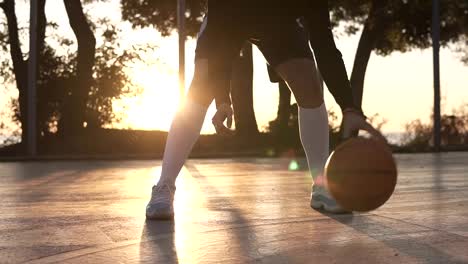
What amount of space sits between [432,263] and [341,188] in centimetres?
79

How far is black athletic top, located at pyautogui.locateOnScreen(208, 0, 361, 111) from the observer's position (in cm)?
461

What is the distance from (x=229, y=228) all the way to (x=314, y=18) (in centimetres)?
134

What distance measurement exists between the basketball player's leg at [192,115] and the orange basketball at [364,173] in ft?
3.67

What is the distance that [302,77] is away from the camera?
15.9 feet

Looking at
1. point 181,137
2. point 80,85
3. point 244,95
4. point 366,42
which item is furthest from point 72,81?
point 181,137

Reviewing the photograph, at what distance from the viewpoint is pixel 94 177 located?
9.67 metres

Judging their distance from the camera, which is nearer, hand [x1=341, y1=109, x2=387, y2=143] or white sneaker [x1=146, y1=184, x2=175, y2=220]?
hand [x1=341, y1=109, x2=387, y2=143]

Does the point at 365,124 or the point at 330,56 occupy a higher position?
the point at 330,56

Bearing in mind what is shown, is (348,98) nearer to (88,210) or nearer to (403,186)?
(88,210)

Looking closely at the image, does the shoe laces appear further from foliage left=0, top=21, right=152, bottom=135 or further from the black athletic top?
foliage left=0, top=21, right=152, bottom=135

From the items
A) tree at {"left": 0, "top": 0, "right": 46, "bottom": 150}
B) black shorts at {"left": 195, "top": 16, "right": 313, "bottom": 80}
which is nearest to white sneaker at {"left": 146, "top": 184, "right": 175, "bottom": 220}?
black shorts at {"left": 195, "top": 16, "right": 313, "bottom": 80}

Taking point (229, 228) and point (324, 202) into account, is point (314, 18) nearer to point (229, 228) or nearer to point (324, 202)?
point (324, 202)

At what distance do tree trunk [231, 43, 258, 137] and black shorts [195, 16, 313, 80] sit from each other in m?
17.7

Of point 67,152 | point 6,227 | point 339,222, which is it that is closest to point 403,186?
point 339,222
